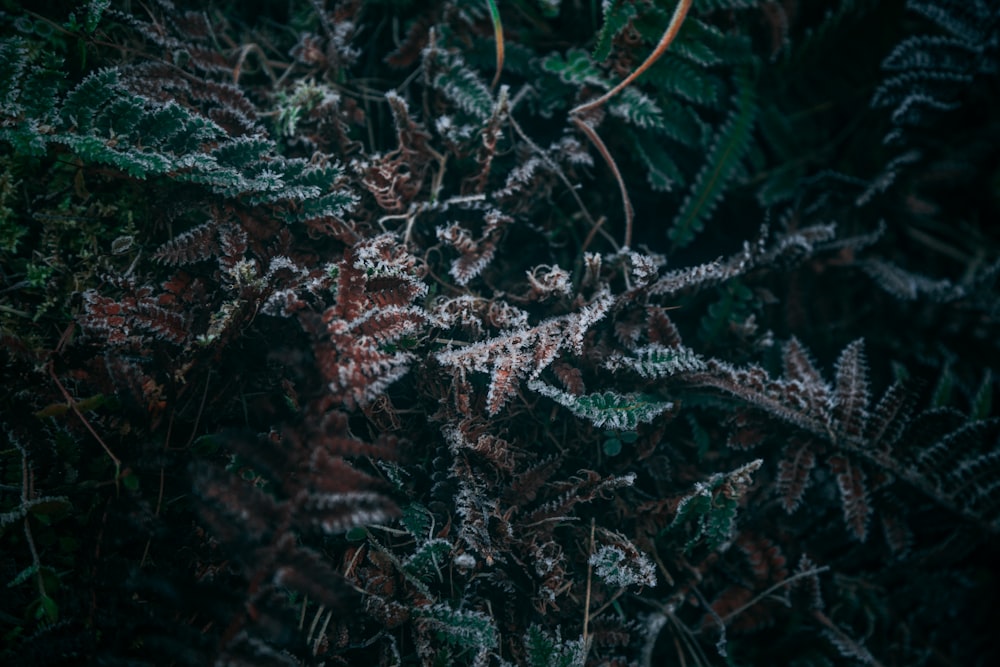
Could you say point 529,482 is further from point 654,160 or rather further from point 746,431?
point 654,160

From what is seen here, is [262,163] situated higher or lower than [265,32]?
lower

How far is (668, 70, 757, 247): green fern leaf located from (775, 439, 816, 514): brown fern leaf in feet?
2.38

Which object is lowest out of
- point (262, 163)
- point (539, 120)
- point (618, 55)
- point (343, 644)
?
point (343, 644)

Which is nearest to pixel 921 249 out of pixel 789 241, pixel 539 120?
pixel 789 241

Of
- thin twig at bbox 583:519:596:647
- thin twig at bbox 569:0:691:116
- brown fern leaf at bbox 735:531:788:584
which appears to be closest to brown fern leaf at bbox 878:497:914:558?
brown fern leaf at bbox 735:531:788:584

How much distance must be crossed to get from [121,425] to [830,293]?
7.39 ft

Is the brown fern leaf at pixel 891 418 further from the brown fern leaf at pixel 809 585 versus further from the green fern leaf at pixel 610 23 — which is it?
the green fern leaf at pixel 610 23

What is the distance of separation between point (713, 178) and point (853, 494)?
106cm

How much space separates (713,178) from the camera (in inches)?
76.7

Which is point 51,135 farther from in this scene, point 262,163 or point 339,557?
point 339,557

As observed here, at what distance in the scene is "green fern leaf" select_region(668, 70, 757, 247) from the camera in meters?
1.94

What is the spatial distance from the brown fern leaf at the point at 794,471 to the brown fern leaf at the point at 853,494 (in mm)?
84

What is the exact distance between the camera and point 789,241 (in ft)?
6.14

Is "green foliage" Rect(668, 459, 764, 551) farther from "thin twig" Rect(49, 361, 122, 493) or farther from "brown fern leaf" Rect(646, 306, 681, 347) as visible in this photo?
"thin twig" Rect(49, 361, 122, 493)
